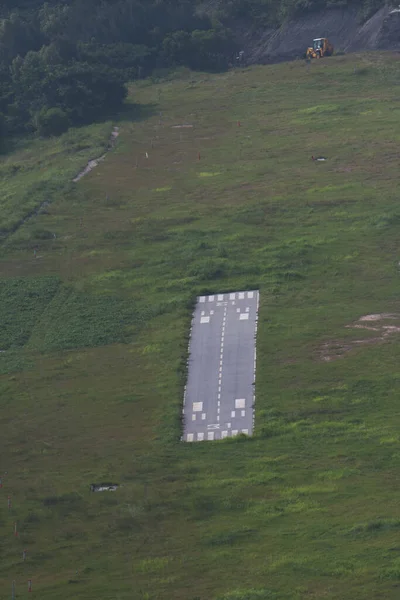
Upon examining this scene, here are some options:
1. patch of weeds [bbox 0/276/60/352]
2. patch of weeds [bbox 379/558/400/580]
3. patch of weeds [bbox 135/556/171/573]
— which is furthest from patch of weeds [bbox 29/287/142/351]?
patch of weeds [bbox 379/558/400/580]

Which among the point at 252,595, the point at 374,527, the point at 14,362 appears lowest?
the point at 14,362

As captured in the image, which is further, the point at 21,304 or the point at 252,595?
the point at 21,304

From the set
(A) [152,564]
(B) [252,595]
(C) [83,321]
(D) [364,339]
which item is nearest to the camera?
(B) [252,595]

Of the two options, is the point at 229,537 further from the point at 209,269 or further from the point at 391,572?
the point at 209,269

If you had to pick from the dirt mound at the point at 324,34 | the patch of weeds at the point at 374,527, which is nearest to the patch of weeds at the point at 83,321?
the patch of weeds at the point at 374,527

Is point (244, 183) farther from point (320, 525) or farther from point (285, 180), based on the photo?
point (320, 525)

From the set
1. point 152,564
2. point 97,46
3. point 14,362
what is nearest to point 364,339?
point 14,362

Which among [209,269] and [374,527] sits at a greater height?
[209,269]
